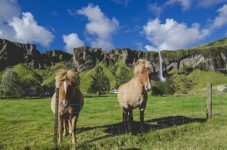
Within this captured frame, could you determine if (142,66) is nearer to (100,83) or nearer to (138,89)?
(138,89)

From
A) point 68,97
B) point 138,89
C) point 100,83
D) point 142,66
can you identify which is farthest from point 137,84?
point 100,83

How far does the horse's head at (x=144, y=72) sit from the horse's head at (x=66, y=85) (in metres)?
3.49

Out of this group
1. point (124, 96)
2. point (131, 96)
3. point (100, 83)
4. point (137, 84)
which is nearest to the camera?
point (137, 84)

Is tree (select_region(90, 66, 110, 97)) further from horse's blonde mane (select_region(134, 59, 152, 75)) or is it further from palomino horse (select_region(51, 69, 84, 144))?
palomino horse (select_region(51, 69, 84, 144))

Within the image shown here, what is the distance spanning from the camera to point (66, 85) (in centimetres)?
1156

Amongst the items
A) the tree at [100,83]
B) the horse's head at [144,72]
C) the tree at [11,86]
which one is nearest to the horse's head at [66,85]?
the horse's head at [144,72]

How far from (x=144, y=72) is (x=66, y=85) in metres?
4.02

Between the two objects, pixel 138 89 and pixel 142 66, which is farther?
pixel 138 89

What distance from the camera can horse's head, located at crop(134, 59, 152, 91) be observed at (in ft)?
45.5

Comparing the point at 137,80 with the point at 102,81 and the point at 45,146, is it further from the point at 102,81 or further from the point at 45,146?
the point at 102,81

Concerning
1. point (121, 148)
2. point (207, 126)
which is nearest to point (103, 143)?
point (121, 148)

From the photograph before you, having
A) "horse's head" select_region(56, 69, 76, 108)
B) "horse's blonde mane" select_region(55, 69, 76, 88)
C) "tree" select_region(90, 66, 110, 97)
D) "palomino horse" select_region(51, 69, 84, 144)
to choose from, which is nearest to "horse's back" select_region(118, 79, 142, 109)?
"palomino horse" select_region(51, 69, 84, 144)

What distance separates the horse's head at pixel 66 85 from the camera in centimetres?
1154

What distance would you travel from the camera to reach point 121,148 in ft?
39.4
